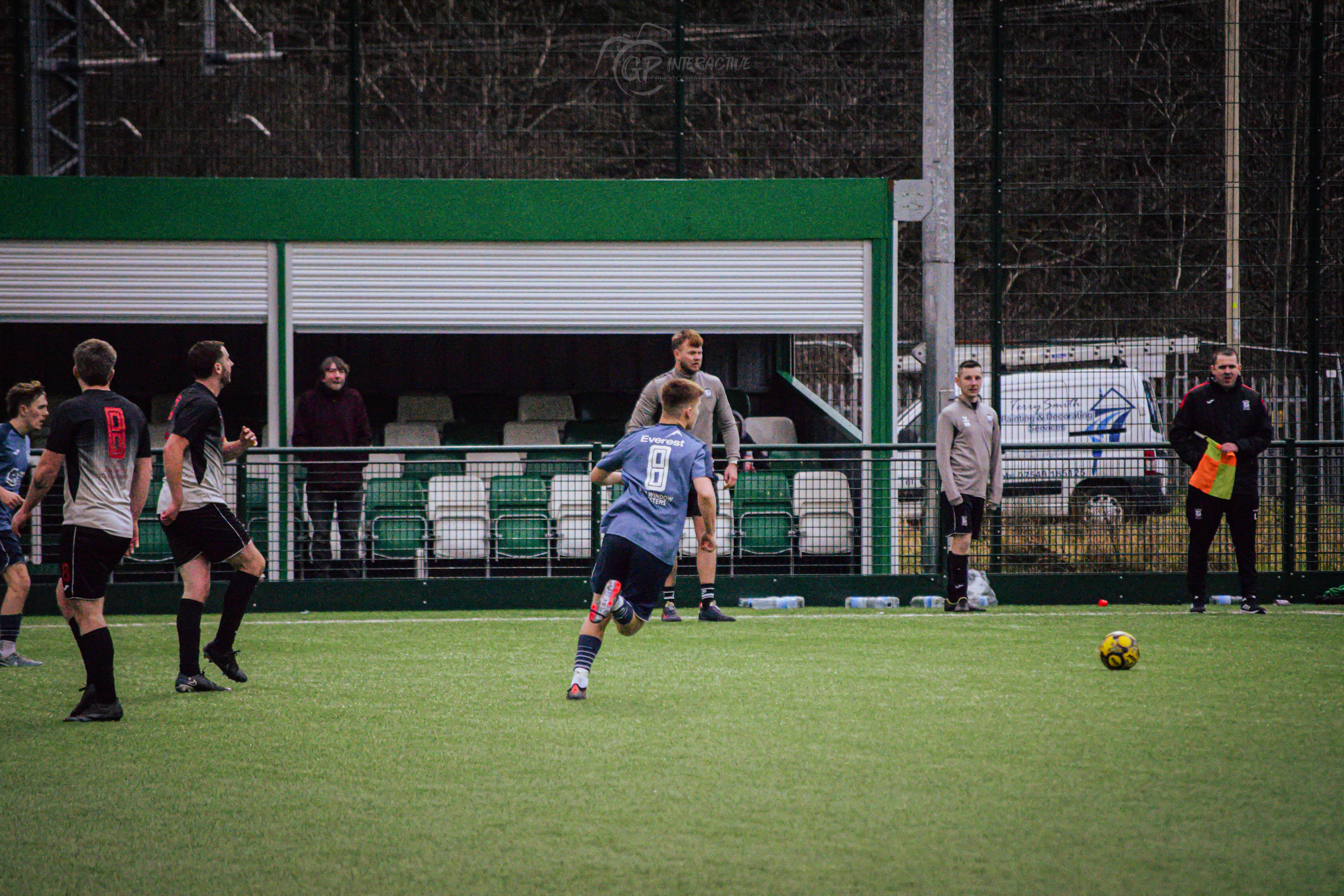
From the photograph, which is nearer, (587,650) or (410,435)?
(587,650)

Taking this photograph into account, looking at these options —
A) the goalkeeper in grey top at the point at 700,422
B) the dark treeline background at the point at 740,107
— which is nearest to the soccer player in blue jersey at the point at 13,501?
the goalkeeper in grey top at the point at 700,422

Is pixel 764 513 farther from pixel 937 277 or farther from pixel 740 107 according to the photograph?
pixel 740 107

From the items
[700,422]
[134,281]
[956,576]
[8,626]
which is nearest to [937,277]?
[956,576]

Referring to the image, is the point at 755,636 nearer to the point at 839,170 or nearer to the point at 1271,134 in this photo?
the point at 1271,134

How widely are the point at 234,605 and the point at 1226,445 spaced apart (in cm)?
699

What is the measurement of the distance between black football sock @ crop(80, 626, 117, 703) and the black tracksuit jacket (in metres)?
7.53

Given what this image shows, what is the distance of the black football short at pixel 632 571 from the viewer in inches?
257

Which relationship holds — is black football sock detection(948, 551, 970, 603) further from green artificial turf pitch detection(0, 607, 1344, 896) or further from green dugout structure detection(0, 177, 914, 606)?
green artificial turf pitch detection(0, 607, 1344, 896)

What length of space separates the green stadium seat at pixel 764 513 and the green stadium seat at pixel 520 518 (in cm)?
161

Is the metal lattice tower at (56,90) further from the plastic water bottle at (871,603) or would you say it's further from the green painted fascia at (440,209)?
the plastic water bottle at (871,603)

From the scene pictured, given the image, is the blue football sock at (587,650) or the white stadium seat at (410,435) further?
the white stadium seat at (410,435)

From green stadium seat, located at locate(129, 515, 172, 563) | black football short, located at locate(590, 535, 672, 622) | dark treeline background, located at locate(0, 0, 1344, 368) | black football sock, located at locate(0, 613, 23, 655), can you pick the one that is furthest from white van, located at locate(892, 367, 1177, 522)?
black football sock, located at locate(0, 613, 23, 655)

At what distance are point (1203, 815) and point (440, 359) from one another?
12451 millimetres

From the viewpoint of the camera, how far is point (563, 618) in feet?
34.8
